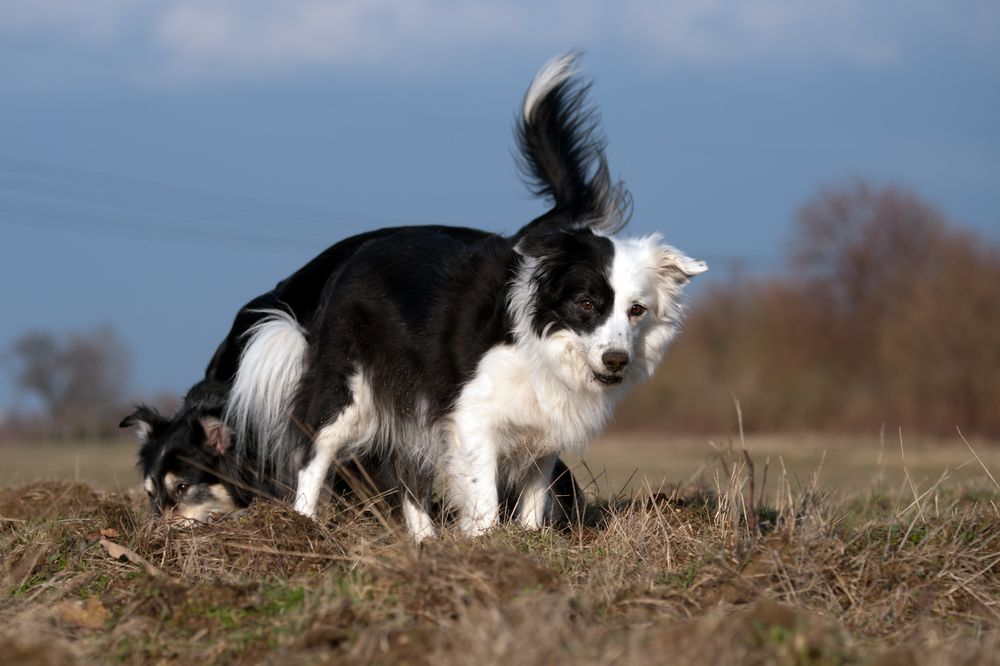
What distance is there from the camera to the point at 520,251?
6.77 m

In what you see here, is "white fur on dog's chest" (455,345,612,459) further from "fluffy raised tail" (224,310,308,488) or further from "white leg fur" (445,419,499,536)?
"fluffy raised tail" (224,310,308,488)

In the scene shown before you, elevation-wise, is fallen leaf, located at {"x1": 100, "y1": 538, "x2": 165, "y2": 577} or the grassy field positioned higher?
the grassy field

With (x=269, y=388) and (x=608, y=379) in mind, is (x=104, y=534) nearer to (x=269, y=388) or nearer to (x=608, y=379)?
(x=269, y=388)

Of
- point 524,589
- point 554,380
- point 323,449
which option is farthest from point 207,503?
point 524,589

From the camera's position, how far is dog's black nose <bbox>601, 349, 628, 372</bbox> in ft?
21.2

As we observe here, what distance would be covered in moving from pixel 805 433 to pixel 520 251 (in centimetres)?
3053

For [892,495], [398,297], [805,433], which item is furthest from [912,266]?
[398,297]

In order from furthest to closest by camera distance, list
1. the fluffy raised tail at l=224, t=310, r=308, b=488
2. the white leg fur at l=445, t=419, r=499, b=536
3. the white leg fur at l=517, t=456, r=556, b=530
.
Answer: the fluffy raised tail at l=224, t=310, r=308, b=488 < the white leg fur at l=517, t=456, r=556, b=530 < the white leg fur at l=445, t=419, r=499, b=536

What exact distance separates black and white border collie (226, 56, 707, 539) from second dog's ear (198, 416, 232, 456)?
0.16 meters

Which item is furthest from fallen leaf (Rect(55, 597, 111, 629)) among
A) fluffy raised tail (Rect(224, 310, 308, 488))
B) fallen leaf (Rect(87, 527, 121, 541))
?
fluffy raised tail (Rect(224, 310, 308, 488))

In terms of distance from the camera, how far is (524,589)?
4.49 m

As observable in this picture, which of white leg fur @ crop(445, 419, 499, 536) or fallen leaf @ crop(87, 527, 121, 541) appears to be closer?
fallen leaf @ crop(87, 527, 121, 541)

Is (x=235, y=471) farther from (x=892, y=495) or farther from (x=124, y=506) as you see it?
(x=892, y=495)

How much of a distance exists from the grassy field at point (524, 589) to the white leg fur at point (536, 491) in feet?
1.60
